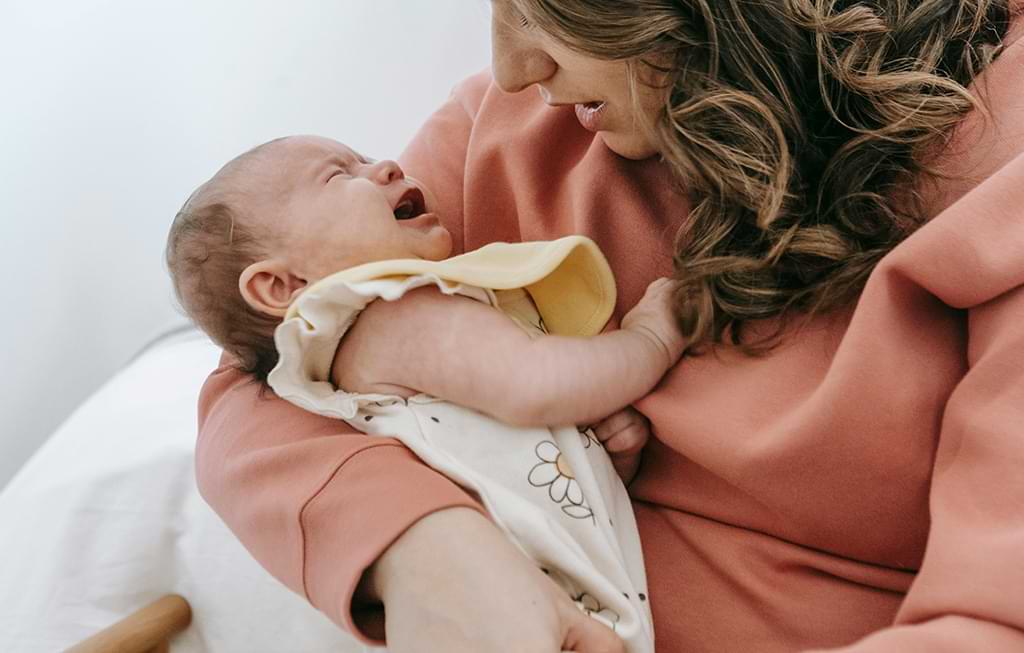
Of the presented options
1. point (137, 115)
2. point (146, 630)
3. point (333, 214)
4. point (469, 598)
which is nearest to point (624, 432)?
point (469, 598)

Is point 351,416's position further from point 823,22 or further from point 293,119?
point 293,119

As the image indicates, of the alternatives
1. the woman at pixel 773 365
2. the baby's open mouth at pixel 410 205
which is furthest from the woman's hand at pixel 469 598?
the baby's open mouth at pixel 410 205

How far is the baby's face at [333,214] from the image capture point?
1.01 meters

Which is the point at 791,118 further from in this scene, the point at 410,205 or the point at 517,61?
the point at 410,205

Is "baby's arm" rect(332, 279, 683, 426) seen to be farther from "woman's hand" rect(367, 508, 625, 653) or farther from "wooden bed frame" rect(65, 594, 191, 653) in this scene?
"wooden bed frame" rect(65, 594, 191, 653)

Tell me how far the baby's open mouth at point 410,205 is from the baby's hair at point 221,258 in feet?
0.50

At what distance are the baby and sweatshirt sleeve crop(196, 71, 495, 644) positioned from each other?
0.11 feet

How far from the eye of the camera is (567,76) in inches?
38.3

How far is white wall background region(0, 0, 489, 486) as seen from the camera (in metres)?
1.90

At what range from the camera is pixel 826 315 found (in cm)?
89

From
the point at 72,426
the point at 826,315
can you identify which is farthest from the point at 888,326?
the point at 72,426

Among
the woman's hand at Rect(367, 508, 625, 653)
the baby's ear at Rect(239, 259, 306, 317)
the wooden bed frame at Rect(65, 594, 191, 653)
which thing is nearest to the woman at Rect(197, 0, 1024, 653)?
the woman's hand at Rect(367, 508, 625, 653)

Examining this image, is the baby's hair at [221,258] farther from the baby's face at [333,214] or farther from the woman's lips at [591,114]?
the woman's lips at [591,114]

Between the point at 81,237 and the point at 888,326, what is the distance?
1.64 meters
